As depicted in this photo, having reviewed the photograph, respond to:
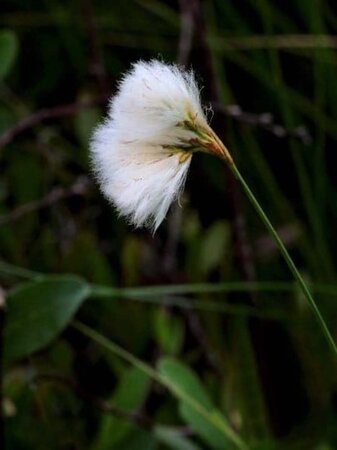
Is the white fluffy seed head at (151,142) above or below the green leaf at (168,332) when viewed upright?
above

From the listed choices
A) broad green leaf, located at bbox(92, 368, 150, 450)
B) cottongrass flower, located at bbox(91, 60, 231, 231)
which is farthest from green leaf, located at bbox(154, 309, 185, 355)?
Answer: cottongrass flower, located at bbox(91, 60, 231, 231)

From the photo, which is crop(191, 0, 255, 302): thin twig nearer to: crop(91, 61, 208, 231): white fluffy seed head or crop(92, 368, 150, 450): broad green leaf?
crop(92, 368, 150, 450): broad green leaf

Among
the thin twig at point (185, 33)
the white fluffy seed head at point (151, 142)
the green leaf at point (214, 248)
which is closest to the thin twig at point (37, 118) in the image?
the thin twig at point (185, 33)

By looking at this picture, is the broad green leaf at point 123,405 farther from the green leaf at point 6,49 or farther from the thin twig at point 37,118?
the green leaf at point 6,49

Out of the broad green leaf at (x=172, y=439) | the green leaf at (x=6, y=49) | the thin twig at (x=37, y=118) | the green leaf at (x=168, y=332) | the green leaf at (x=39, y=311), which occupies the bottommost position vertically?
the broad green leaf at (x=172, y=439)

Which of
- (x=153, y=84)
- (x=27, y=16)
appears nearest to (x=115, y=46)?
(x=27, y=16)

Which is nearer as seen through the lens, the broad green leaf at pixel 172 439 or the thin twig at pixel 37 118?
the broad green leaf at pixel 172 439

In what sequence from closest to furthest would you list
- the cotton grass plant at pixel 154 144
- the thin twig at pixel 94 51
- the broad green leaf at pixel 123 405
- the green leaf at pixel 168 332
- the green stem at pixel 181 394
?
the cotton grass plant at pixel 154 144 → the green stem at pixel 181 394 → the broad green leaf at pixel 123 405 → the green leaf at pixel 168 332 → the thin twig at pixel 94 51

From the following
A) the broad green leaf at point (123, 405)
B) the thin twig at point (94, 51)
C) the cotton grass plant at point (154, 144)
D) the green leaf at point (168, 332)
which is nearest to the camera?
the cotton grass plant at point (154, 144)
